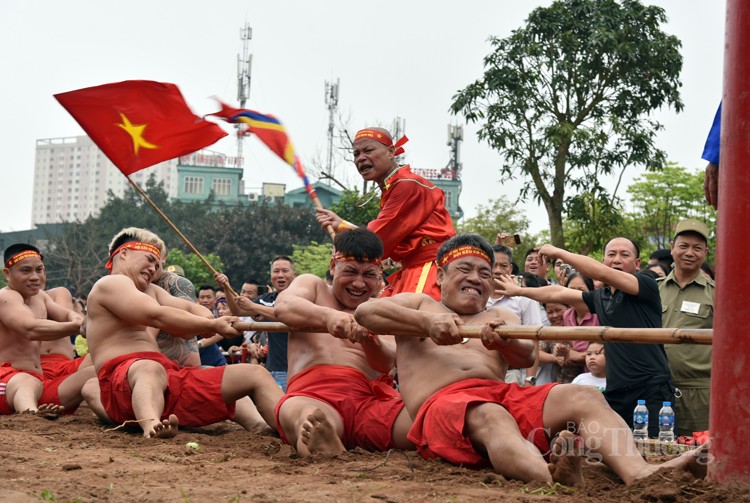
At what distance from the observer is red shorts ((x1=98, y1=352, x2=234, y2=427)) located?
7.01 meters

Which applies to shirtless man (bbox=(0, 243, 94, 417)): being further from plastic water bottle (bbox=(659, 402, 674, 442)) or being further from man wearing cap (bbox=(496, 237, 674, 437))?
plastic water bottle (bbox=(659, 402, 674, 442))

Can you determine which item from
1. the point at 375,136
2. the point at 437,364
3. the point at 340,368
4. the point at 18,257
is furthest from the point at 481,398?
the point at 18,257

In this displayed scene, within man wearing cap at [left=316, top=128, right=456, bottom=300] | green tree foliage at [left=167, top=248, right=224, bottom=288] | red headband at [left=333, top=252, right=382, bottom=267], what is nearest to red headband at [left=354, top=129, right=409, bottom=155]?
man wearing cap at [left=316, top=128, right=456, bottom=300]

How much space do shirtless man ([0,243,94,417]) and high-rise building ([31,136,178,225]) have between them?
409 feet

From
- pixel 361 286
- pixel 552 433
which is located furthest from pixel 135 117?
pixel 552 433

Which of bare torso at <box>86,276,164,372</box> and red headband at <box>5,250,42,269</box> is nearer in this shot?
bare torso at <box>86,276,164,372</box>

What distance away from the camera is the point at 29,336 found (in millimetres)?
8578

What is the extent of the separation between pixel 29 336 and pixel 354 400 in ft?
12.3

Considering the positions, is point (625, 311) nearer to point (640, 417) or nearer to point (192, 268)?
point (640, 417)

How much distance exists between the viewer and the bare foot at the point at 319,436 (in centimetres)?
543

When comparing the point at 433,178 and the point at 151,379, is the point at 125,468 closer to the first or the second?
the point at 151,379

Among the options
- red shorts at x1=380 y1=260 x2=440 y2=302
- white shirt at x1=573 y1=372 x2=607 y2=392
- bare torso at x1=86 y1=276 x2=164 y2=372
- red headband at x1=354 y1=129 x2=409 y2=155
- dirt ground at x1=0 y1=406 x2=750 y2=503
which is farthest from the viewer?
white shirt at x1=573 y1=372 x2=607 y2=392

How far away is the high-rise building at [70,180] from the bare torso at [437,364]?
129 m

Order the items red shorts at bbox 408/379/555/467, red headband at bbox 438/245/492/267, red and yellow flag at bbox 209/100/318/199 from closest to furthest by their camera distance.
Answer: red shorts at bbox 408/379/555/467 → red headband at bbox 438/245/492/267 → red and yellow flag at bbox 209/100/318/199
